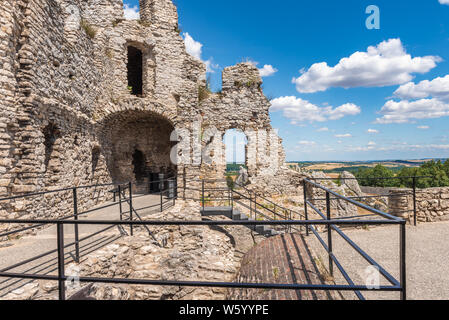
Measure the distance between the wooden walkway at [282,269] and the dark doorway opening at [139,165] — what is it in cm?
1045

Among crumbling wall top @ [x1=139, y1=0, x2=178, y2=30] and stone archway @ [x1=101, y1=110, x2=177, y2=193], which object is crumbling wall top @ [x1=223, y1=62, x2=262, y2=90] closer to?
crumbling wall top @ [x1=139, y1=0, x2=178, y2=30]

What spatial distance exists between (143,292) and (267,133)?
377 inches

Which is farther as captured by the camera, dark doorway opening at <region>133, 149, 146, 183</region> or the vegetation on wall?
dark doorway opening at <region>133, 149, 146, 183</region>

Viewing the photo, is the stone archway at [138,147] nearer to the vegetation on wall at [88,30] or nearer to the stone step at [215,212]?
the vegetation on wall at [88,30]

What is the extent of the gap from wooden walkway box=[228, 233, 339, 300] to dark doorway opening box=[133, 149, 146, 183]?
10449mm

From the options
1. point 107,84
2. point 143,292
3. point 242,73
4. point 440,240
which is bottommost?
point 143,292

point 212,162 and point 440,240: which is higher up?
point 212,162

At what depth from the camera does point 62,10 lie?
7410mm

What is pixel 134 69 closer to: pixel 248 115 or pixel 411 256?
pixel 248 115

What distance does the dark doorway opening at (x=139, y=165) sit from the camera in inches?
522

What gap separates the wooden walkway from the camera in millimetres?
2797

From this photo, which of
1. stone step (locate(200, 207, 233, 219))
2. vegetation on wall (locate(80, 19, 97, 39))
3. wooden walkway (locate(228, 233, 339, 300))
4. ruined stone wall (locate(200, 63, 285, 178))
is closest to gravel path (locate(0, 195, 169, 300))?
stone step (locate(200, 207, 233, 219))
